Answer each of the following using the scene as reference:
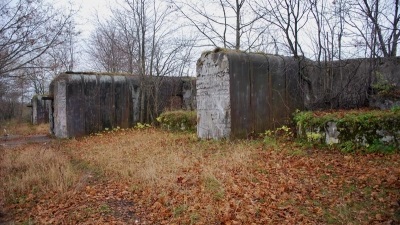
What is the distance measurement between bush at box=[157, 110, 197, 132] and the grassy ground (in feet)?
14.2

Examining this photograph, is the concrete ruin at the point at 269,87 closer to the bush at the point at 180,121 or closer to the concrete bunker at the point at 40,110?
the bush at the point at 180,121

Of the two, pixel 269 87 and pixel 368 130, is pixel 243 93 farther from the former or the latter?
pixel 368 130

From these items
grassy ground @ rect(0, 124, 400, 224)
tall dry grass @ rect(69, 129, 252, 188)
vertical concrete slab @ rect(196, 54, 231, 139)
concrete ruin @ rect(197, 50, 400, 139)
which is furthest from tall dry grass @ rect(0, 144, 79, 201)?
concrete ruin @ rect(197, 50, 400, 139)

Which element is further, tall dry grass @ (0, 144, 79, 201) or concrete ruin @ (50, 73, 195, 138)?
concrete ruin @ (50, 73, 195, 138)

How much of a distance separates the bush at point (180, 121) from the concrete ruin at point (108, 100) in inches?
99.5

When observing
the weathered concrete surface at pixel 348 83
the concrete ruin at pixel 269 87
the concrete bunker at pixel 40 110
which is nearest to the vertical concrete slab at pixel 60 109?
the concrete ruin at pixel 269 87

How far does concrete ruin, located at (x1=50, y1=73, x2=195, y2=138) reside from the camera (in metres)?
14.1

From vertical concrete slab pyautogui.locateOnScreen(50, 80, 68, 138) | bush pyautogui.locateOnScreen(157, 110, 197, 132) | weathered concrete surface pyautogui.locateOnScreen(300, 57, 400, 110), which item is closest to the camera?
weathered concrete surface pyautogui.locateOnScreen(300, 57, 400, 110)

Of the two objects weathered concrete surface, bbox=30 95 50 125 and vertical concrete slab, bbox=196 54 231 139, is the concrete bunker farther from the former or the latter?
vertical concrete slab, bbox=196 54 231 139

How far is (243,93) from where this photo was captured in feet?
32.1

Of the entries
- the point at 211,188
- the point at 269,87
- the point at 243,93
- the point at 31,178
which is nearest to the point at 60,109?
the point at 31,178

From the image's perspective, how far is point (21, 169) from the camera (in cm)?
766

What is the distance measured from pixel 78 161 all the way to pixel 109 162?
1.41m

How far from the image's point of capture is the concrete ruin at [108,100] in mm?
14102
